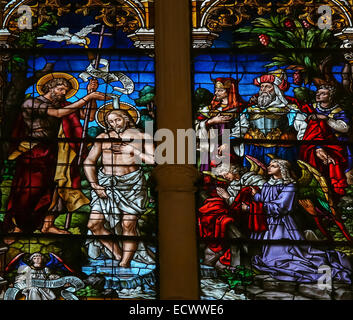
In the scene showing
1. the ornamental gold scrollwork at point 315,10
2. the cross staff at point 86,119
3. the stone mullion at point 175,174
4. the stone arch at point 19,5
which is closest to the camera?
the stone mullion at point 175,174

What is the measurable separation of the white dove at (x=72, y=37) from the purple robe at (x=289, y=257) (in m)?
2.89

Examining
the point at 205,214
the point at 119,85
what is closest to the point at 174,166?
the point at 205,214

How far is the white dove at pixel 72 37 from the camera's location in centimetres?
1227

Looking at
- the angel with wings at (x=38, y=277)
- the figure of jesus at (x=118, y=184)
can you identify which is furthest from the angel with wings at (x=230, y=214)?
the angel with wings at (x=38, y=277)

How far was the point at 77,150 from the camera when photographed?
38.2 ft

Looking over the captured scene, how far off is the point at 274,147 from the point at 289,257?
4.29ft

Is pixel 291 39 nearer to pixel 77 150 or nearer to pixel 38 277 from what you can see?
pixel 77 150

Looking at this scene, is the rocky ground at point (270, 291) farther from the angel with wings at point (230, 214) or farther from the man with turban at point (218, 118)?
the man with turban at point (218, 118)

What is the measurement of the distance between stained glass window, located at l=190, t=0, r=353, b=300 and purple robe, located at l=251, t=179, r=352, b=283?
1 centimetres

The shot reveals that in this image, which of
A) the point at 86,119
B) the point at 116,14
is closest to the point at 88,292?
the point at 86,119

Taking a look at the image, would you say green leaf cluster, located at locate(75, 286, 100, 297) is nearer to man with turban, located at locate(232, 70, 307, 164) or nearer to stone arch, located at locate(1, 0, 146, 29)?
man with turban, located at locate(232, 70, 307, 164)

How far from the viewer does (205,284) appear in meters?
11.0
